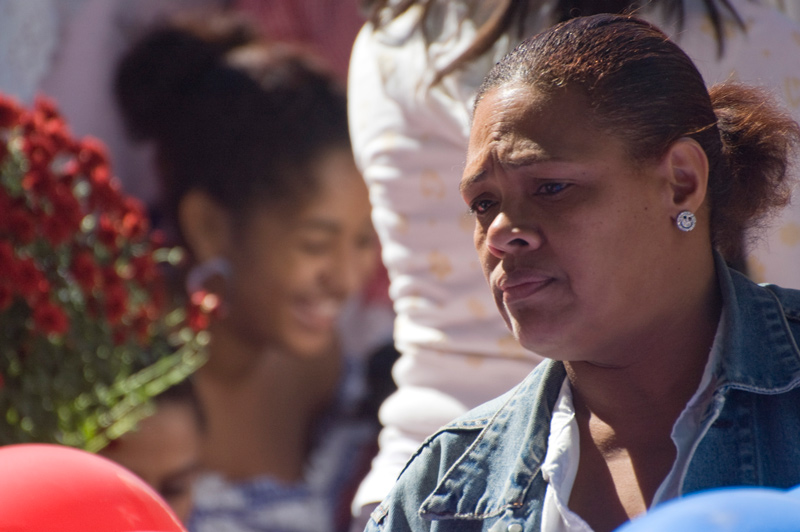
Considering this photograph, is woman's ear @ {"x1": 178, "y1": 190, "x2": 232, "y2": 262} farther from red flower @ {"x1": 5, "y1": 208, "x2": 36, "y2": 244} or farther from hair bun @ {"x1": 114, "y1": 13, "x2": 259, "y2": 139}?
red flower @ {"x1": 5, "y1": 208, "x2": 36, "y2": 244}

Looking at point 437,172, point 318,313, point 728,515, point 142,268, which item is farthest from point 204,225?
point 728,515

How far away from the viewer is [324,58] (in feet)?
12.7

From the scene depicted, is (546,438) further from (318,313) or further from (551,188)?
(318,313)

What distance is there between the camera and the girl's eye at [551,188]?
4.18 ft

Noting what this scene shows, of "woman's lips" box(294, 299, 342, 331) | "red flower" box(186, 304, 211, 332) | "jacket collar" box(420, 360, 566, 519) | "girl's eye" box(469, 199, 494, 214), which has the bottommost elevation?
"woman's lips" box(294, 299, 342, 331)

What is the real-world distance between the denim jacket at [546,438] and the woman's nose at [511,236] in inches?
10.0

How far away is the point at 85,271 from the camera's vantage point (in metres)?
2.43

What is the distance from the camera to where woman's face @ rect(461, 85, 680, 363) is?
1.26 metres

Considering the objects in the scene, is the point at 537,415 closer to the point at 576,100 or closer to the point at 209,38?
the point at 576,100

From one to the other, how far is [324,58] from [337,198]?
1.91 ft

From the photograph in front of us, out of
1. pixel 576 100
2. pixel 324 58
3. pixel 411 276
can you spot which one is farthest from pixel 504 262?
pixel 324 58

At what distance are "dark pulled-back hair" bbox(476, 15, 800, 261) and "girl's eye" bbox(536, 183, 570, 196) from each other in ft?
0.30

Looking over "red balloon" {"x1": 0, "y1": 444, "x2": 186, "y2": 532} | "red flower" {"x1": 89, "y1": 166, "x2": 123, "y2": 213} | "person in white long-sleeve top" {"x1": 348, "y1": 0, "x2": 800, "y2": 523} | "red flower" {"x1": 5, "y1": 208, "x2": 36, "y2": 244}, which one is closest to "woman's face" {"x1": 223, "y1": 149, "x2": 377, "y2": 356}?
"red flower" {"x1": 89, "y1": 166, "x2": 123, "y2": 213}

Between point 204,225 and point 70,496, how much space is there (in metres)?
2.37
